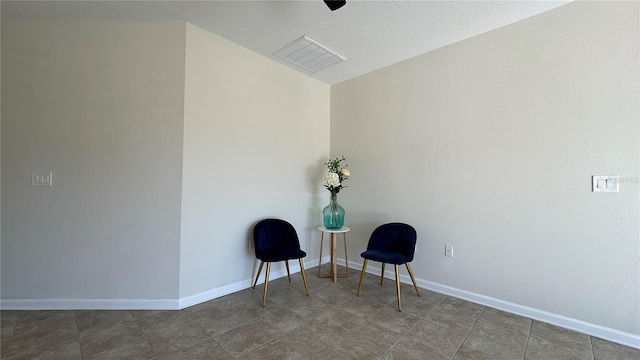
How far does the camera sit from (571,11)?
2010 millimetres

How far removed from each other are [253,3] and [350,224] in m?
2.65

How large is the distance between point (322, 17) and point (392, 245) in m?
2.32

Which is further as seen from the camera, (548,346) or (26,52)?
(26,52)

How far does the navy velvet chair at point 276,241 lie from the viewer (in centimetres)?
254

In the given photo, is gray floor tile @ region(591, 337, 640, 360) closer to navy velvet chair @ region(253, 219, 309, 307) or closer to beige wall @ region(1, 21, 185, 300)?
navy velvet chair @ region(253, 219, 309, 307)

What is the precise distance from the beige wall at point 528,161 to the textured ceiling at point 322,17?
239mm

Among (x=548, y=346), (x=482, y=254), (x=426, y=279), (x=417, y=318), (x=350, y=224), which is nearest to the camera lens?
(x=548, y=346)

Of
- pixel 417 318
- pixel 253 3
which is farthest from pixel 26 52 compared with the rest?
pixel 417 318

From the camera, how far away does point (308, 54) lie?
9.32 feet

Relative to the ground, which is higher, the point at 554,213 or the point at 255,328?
the point at 554,213

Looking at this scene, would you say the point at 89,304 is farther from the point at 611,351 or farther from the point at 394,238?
the point at 611,351

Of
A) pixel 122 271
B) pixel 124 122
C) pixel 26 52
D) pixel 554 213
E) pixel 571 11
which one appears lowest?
pixel 122 271

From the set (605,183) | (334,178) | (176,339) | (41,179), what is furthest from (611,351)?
(41,179)

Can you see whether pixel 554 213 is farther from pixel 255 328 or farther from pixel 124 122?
pixel 124 122
